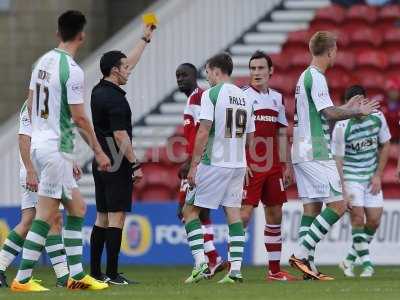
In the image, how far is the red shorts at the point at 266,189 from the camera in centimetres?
1202

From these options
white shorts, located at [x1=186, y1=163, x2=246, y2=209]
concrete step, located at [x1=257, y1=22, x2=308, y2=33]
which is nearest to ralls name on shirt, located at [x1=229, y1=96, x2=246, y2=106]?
white shorts, located at [x1=186, y1=163, x2=246, y2=209]

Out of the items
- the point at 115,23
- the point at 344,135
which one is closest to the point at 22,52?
the point at 115,23

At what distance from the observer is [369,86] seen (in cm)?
1812

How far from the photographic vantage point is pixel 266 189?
12.1 meters

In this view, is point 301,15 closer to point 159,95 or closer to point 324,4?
point 324,4

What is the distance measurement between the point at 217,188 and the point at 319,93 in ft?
3.95

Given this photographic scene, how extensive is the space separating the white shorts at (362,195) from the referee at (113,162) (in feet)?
9.74

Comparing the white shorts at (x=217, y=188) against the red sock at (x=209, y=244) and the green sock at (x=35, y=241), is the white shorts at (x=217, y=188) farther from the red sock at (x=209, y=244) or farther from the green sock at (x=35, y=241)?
the green sock at (x=35, y=241)

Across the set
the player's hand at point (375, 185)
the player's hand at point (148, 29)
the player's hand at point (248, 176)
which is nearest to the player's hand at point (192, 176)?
the player's hand at point (248, 176)

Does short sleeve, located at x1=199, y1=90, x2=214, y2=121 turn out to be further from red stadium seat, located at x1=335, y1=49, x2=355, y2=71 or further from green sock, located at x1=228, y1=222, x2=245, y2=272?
red stadium seat, located at x1=335, y1=49, x2=355, y2=71

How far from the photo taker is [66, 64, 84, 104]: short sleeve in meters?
9.88

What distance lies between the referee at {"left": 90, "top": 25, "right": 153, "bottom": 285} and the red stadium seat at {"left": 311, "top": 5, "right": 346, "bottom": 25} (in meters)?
7.98

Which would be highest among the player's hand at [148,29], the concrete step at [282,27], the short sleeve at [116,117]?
the concrete step at [282,27]

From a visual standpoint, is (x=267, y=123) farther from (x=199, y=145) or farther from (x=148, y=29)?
(x=148, y=29)
